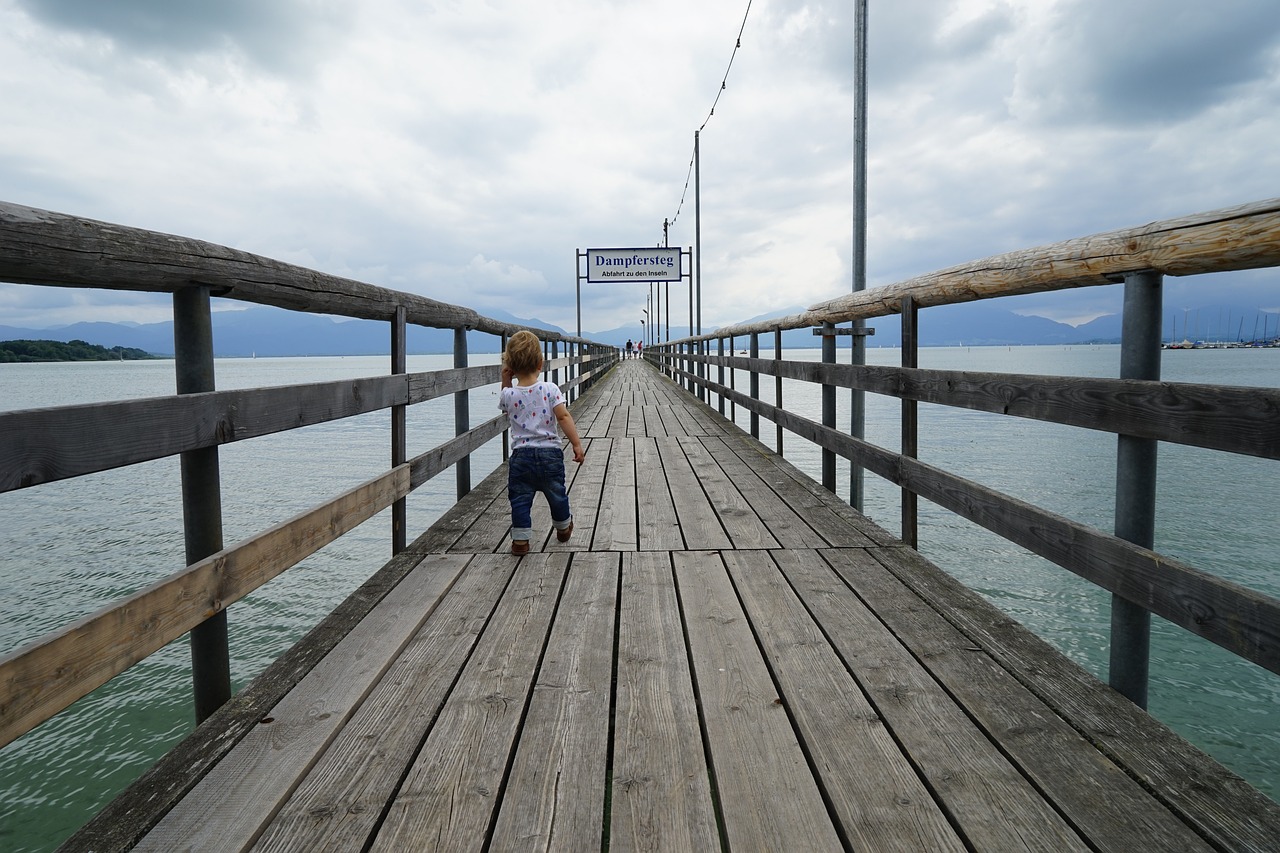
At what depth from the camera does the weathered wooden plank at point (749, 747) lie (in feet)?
5.13

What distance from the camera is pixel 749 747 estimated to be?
6.16 feet

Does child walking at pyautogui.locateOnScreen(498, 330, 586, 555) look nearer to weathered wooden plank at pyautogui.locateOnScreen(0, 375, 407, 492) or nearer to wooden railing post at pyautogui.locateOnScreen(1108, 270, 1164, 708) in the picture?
weathered wooden plank at pyautogui.locateOnScreen(0, 375, 407, 492)

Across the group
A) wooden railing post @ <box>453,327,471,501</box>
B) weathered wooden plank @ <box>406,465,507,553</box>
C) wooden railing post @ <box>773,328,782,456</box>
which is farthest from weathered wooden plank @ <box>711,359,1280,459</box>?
wooden railing post @ <box>773,328,782,456</box>

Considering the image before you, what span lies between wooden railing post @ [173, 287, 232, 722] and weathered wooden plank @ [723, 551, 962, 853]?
1.63m

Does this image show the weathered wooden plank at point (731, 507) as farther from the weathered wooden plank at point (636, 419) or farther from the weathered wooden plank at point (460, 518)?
the weathered wooden plank at point (636, 419)

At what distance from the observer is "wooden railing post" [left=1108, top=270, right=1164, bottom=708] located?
2.08 metres

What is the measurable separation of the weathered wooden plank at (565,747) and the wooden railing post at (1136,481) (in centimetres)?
148

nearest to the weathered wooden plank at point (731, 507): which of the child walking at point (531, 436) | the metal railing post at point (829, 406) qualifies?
the metal railing post at point (829, 406)

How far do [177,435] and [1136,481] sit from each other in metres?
2.54

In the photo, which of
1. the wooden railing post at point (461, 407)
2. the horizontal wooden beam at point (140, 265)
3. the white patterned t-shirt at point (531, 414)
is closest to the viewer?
the horizontal wooden beam at point (140, 265)

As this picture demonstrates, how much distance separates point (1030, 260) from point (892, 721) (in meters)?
1.60

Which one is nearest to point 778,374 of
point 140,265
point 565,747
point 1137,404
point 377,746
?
point 1137,404

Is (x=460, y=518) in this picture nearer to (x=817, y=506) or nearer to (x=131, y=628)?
(x=817, y=506)

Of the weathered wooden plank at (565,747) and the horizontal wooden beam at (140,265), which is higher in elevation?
the horizontal wooden beam at (140,265)
